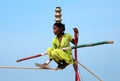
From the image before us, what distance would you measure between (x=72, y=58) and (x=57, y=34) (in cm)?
55

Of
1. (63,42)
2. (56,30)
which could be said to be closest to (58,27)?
(56,30)

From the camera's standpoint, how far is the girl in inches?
386

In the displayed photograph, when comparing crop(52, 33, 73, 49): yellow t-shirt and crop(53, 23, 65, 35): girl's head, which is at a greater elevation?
crop(53, 23, 65, 35): girl's head

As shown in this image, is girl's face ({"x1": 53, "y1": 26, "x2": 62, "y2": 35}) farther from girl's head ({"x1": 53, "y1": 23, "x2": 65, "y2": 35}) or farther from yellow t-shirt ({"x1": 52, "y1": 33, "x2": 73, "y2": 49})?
yellow t-shirt ({"x1": 52, "y1": 33, "x2": 73, "y2": 49})

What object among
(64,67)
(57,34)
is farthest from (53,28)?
(64,67)

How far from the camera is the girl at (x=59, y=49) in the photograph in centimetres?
980

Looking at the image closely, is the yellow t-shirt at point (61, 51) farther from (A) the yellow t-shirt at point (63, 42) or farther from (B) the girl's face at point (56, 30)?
(B) the girl's face at point (56, 30)

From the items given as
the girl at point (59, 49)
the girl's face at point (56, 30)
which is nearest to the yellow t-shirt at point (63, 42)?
the girl at point (59, 49)

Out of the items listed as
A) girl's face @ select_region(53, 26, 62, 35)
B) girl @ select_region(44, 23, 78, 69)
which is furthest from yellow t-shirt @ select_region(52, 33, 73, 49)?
girl's face @ select_region(53, 26, 62, 35)

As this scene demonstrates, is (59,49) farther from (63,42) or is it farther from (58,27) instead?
(58,27)

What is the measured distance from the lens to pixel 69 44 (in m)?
10.0

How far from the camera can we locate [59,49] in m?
9.80

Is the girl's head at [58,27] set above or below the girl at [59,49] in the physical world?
above

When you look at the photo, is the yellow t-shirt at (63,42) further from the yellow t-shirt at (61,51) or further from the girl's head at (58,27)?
the girl's head at (58,27)
